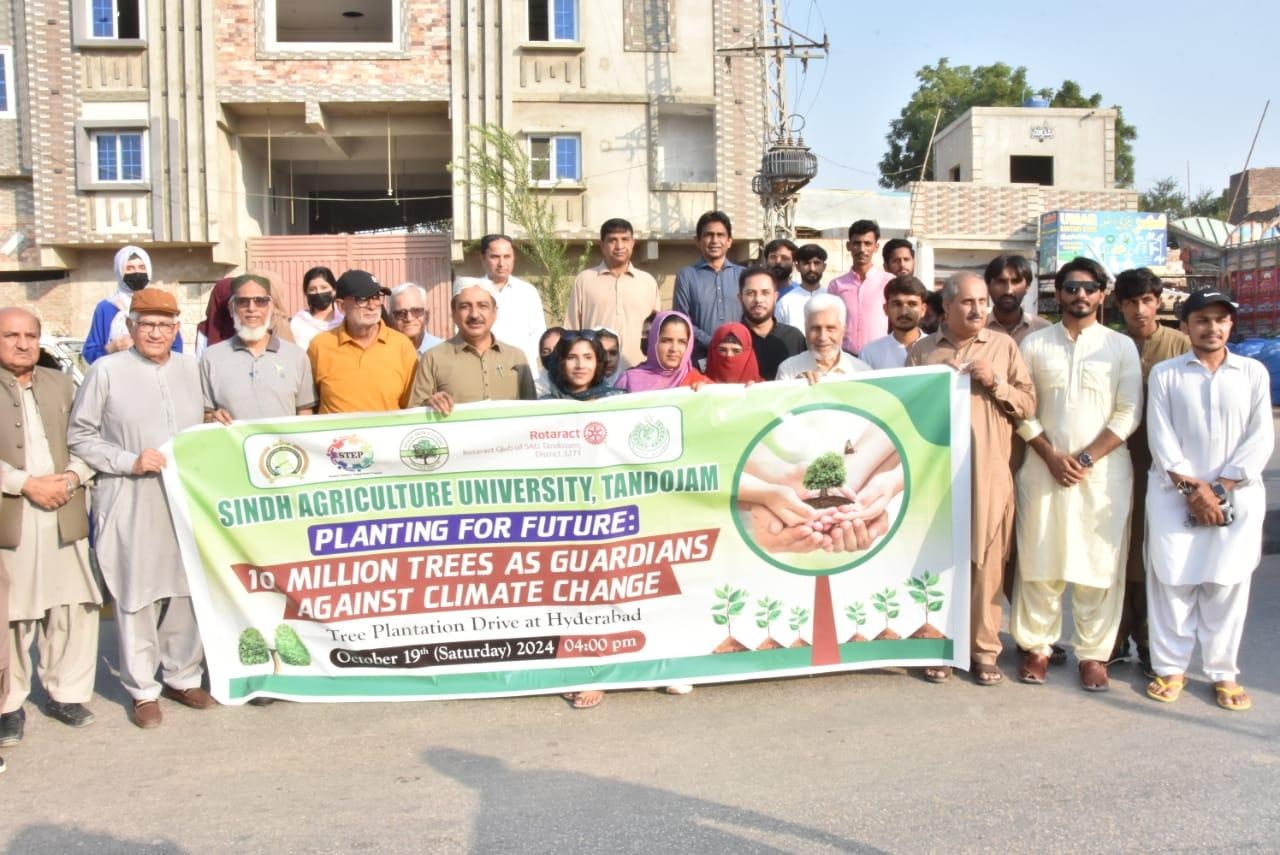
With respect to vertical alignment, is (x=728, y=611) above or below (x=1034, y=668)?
above

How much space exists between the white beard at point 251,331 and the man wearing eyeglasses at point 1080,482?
11.5ft

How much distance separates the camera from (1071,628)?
560cm

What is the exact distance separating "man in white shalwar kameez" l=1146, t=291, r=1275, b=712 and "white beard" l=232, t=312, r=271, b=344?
402cm

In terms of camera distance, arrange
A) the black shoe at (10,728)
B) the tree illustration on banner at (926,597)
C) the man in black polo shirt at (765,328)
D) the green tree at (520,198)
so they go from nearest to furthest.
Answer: the black shoe at (10,728) < the tree illustration on banner at (926,597) < the man in black polo shirt at (765,328) < the green tree at (520,198)

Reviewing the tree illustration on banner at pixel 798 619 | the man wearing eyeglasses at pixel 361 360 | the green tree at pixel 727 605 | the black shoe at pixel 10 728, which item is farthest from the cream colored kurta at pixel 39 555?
the tree illustration on banner at pixel 798 619

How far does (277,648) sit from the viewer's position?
448 centimetres

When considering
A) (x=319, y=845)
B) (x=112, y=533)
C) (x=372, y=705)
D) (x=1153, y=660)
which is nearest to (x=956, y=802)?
(x=1153, y=660)

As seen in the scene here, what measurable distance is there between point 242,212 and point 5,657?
15.8 meters

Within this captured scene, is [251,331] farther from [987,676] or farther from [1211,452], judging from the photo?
[1211,452]

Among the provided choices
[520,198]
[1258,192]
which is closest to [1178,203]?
[1258,192]

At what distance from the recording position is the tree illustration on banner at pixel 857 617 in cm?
455

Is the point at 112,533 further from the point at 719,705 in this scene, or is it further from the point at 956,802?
the point at 956,802

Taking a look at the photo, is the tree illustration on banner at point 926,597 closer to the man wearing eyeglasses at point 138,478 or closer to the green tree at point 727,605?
the green tree at point 727,605

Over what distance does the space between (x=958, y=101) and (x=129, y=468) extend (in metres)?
38.6
